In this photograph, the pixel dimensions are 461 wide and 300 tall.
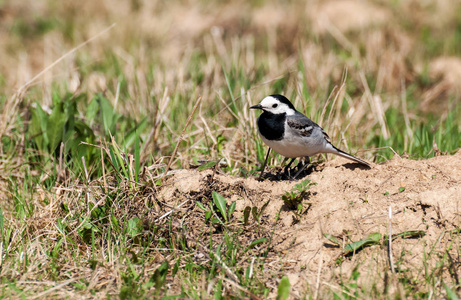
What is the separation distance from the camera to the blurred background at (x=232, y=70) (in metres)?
5.21

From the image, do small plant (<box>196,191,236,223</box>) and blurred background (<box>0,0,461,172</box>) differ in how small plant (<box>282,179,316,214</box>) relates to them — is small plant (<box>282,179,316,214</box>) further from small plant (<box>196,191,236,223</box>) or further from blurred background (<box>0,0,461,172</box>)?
blurred background (<box>0,0,461,172</box>)

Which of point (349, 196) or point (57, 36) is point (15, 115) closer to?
point (349, 196)

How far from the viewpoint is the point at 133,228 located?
3.73 metres

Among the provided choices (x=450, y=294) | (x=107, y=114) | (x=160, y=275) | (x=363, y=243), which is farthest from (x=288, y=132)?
(x=107, y=114)

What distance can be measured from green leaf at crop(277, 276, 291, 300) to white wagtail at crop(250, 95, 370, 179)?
47.6 inches

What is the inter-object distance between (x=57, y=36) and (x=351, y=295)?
24.9ft

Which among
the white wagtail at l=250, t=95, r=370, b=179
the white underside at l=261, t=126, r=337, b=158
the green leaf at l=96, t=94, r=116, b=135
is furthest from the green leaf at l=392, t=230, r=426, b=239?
the green leaf at l=96, t=94, r=116, b=135

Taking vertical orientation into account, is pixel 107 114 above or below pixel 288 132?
below

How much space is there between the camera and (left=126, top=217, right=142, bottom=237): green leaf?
3703 millimetres

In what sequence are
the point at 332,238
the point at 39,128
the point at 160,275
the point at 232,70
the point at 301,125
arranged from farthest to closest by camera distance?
the point at 232,70 → the point at 39,128 → the point at 301,125 → the point at 332,238 → the point at 160,275

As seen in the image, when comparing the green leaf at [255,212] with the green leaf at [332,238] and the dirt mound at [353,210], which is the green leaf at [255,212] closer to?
the dirt mound at [353,210]

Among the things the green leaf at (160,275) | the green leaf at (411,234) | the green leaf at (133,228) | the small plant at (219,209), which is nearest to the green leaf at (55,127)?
the green leaf at (133,228)

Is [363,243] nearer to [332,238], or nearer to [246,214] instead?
[332,238]

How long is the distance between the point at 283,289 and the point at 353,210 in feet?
2.92
